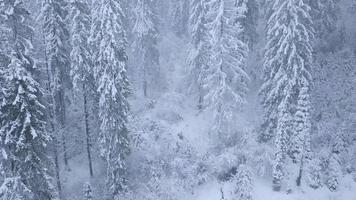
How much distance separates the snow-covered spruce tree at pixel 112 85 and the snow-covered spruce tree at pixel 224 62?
8.48m

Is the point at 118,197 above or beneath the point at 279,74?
beneath

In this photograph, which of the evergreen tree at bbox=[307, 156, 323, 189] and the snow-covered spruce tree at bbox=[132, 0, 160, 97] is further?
the snow-covered spruce tree at bbox=[132, 0, 160, 97]

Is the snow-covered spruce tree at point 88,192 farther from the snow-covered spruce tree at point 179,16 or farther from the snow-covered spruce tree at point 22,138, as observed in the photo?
the snow-covered spruce tree at point 179,16

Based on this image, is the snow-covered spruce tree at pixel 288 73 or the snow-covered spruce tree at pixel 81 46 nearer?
the snow-covered spruce tree at pixel 288 73

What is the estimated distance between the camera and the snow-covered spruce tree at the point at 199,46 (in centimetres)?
3947

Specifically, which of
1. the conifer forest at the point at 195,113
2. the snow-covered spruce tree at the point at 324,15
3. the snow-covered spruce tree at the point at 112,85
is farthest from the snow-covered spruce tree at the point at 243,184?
the snow-covered spruce tree at the point at 324,15

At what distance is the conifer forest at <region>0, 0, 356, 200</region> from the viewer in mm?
29797

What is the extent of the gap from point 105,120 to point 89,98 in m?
3.68

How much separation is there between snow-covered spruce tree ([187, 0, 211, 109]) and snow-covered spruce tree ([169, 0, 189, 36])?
10814 millimetres

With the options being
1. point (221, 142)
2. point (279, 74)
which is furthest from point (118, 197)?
point (279, 74)

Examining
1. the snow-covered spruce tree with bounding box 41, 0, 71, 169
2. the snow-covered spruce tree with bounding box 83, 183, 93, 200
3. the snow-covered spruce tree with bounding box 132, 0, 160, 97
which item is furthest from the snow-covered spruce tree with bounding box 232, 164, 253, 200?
the snow-covered spruce tree with bounding box 132, 0, 160, 97

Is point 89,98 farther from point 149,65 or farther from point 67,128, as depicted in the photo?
point 149,65

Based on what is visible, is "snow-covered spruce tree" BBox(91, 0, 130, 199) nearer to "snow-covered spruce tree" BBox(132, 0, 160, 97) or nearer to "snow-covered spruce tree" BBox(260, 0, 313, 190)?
"snow-covered spruce tree" BBox(132, 0, 160, 97)

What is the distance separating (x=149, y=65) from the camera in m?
46.2
